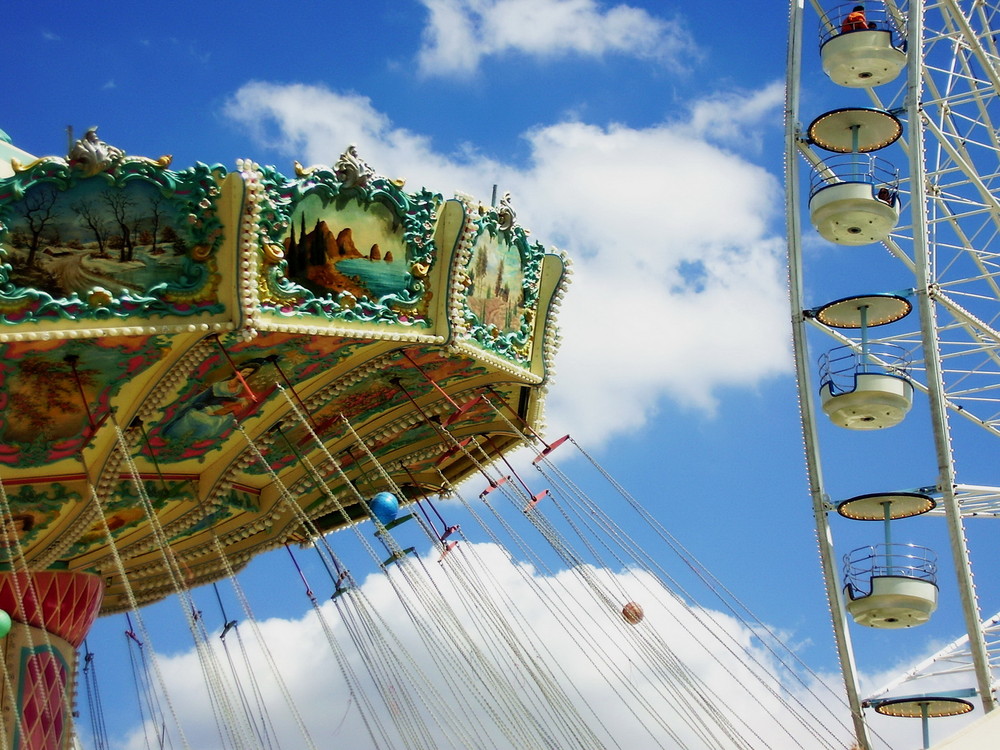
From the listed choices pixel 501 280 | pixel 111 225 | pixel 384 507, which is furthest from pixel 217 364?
pixel 501 280

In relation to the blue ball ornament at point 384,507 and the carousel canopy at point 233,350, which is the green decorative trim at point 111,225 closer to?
the carousel canopy at point 233,350

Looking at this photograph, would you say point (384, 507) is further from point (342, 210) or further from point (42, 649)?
point (42, 649)

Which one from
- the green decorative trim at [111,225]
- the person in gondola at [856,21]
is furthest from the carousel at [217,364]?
the person in gondola at [856,21]

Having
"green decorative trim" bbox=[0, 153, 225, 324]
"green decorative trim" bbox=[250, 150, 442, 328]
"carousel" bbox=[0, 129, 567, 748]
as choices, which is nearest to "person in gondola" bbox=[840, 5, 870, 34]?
"carousel" bbox=[0, 129, 567, 748]

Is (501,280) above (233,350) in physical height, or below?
above

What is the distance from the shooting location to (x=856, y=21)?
1916cm

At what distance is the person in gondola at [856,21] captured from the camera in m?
19.1

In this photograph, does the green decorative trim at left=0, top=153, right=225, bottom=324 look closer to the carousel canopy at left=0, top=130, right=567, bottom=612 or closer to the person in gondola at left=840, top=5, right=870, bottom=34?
the carousel canopy at left=0, top=130, right=567, bottom=612

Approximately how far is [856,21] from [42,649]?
1255 cm

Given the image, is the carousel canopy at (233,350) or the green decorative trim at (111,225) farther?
the carousel canopy at (233,350)

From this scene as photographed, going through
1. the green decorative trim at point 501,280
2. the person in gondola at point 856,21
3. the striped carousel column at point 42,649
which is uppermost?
the person in gondola at point 856,21

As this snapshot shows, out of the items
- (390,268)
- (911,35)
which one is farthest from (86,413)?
(911,35)

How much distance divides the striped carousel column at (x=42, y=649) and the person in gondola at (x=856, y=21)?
1156cm

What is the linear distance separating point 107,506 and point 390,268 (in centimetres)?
408
